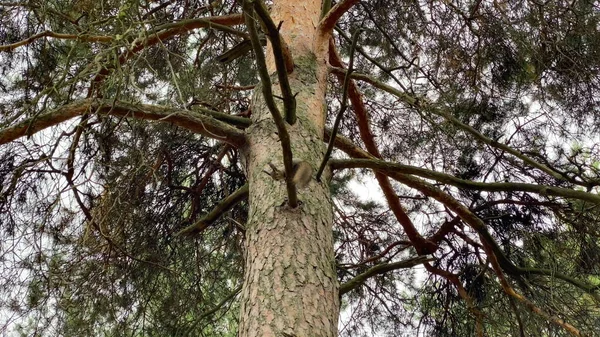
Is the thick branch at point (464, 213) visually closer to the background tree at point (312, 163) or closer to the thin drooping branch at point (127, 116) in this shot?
the background tree at point (312, 163)

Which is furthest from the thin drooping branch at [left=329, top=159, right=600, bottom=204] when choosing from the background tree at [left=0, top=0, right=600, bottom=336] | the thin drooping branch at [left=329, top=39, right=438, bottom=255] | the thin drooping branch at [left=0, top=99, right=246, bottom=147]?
A: the thin drooping branch at [left=329, top=39, right=438, bottom=255]

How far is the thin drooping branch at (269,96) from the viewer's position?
1.70 metres

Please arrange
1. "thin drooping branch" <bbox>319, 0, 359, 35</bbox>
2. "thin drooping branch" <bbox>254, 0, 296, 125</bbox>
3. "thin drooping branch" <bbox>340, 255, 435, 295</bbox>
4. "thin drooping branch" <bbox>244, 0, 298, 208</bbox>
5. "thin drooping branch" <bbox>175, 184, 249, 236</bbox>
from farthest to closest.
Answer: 1. "thin drooping branch" <bbox>319, 0, 359, 35</bbox>
2. "thin drooping branch" <bbox>175, 184, 249, 236</bbox>
3. "thin drooping branch" <bbox>340, 255, 435, 295</bbox>
4. "thin drooping branch" <bbox>254, 0, 296, 125</bbox>
5. "thin drooping branch" <bbox>244, 0, 298, 208</bbox>

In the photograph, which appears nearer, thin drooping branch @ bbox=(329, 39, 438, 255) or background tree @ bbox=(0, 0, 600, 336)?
background tree @ bbox=(0, 0, 600, 336)

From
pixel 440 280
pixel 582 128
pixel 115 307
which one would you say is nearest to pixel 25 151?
pixel 115 307

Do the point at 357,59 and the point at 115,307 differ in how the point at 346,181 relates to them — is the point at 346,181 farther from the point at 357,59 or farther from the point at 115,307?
the point at 115,307

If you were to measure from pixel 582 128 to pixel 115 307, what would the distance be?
140 inches

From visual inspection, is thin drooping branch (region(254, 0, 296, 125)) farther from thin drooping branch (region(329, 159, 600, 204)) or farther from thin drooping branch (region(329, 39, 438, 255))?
thin drooping branch (region(329, 39, 438, 255))

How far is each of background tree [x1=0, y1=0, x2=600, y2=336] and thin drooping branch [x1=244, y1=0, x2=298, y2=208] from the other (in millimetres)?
270

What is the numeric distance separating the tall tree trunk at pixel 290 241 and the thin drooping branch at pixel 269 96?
0.14m

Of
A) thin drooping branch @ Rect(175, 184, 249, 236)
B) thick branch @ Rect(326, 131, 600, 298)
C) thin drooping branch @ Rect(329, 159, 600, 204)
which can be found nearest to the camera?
thin drooping branch @ Rect(329, 159, 600, 204)

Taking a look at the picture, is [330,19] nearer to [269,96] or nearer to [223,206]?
[223,206]

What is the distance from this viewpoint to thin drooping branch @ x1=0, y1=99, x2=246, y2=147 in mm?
2535

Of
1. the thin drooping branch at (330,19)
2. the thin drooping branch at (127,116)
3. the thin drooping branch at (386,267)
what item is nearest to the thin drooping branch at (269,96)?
the thin drooping branch at (386,267)
